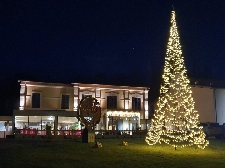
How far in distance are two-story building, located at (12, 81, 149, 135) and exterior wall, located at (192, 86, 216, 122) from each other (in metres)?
7.10

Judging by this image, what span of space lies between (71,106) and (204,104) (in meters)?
18.1

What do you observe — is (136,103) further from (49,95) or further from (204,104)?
(49,95)

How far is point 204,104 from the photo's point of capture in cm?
4328

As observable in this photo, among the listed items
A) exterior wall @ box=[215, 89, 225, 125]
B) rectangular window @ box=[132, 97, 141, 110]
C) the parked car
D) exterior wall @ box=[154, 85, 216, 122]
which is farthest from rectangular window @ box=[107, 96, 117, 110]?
exterior wall @ box=[215, 89, 225, 125]

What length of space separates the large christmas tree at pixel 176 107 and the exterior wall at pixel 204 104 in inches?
857

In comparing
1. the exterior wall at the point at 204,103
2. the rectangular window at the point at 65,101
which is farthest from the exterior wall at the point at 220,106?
the rectangular window at the point at 65,101

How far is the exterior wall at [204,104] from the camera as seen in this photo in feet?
142

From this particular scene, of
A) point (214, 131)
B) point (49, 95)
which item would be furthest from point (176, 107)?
point (49, 95)

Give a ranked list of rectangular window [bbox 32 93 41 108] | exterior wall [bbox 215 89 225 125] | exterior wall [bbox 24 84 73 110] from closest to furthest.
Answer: exterior wall [bbox 24 84 73 110], rectangular window [bbox 32 93 41 108], exterior wall [bbox 215 89 225 125]

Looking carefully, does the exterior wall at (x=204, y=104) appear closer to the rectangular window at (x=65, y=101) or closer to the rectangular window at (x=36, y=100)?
the rectangular window at (x=65, y=101)

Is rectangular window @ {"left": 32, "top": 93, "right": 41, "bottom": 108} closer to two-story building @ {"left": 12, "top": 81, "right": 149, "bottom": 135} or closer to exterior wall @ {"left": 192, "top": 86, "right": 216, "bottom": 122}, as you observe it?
two-story building @ {"left": 12, "top": 81, "right": 149, "bottom": 135}

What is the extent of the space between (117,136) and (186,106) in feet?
49.2

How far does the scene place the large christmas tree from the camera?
68.9 ft

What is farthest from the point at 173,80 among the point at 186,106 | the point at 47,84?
the point at 47,84
